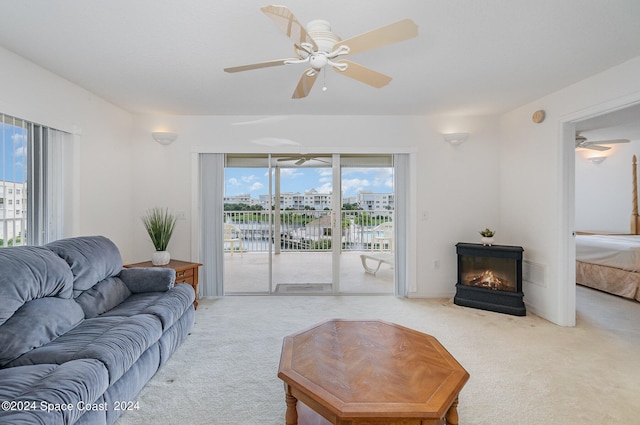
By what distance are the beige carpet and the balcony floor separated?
0.62 meters

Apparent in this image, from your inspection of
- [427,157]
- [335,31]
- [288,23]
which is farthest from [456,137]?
[288,23]

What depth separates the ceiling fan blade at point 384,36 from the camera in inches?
57.8

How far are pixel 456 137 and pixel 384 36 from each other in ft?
8.66

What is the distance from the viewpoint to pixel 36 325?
171 centimetres

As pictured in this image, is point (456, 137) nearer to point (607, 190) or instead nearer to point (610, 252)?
point (610, 252)

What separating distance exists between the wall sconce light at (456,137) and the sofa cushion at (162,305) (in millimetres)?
3575

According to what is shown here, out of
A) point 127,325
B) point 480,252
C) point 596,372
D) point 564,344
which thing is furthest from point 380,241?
point 127,325

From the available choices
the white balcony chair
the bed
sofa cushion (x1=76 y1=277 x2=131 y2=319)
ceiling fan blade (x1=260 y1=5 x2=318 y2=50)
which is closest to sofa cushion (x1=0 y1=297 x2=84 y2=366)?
sofa cushion (x1=76 y1=277 x2=131 y2=319)

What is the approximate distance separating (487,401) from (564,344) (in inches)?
53.7

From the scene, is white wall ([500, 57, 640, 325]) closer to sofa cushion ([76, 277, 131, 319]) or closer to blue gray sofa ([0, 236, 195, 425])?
blue gray sofa ([0, 236, 195, 425])

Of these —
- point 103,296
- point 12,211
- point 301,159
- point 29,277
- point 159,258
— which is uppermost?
point 301,159

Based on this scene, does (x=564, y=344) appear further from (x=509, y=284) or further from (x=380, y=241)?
(x=380, y=241)

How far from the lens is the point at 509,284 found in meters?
3.42

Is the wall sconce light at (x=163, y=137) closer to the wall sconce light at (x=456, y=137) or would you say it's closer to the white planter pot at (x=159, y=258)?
the white planter pot at (x=159, y=258)
